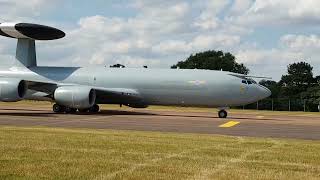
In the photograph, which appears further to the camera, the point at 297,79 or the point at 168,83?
the point at 297,79

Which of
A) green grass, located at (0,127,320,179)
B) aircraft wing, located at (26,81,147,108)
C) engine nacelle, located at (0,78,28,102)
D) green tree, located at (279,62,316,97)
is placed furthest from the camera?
green tree, located at (279,62,316,97)

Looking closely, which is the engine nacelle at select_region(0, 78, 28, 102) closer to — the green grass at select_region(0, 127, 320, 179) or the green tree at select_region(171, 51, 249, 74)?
the green grass at select_region(0, 127, 320, 179)

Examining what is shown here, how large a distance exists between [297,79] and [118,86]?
88377 mm

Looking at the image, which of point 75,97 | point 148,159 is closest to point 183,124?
point 75,97

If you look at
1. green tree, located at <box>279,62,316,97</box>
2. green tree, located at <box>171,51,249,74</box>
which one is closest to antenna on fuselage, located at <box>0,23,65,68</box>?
green tree, located at <box>171,51,249,74</box>

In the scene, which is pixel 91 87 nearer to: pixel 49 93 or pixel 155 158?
pixel 49 93

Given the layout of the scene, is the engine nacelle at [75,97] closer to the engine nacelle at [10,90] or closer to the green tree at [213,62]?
the engine nacelle at [10,90]

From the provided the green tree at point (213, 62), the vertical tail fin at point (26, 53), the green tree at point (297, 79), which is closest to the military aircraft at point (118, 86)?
the vertical tail fin at point (26, 53)

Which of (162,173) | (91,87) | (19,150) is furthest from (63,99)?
(162,173)

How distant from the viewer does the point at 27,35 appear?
42.2m

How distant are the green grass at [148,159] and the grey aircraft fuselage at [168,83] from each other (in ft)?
69.2

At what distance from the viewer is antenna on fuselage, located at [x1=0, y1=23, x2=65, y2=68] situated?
39.8m

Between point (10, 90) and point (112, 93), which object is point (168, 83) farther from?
point (10, 90)

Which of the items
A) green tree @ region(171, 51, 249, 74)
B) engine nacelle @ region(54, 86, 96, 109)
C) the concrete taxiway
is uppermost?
green tree @ region(171, 51, 249, 74)
